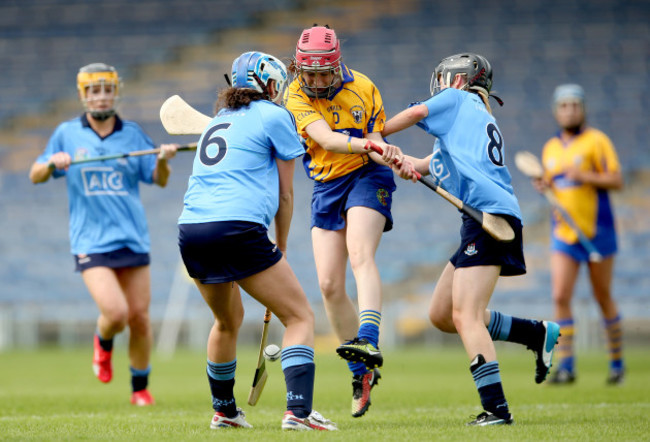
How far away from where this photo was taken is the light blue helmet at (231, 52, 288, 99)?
462 cm

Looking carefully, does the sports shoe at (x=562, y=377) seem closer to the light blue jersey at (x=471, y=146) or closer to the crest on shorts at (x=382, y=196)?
the crest on shorts at (x=382, y=196)

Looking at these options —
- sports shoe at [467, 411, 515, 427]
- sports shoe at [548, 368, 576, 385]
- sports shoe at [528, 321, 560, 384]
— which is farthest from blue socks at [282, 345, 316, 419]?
sports shoe at [548, 368, 576, 385]

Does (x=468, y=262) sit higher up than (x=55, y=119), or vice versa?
(x=55, y=119)

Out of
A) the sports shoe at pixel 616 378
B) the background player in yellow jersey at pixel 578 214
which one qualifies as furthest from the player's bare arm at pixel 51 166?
the sports shoe at pixel 616 378

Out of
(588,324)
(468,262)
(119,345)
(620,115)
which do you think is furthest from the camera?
(620,115)

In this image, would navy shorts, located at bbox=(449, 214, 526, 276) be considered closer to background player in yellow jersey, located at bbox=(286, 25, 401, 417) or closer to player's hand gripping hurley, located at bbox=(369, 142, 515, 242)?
player's hand gripping hurley, located at bbox=(369, 142, 515, 242)

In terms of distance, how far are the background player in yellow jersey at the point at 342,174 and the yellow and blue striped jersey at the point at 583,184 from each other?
3.83m

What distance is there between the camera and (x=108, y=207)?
690 cm

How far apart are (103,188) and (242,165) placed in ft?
9.10

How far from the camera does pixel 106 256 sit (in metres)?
6.85

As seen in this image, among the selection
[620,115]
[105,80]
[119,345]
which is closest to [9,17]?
[119,345]

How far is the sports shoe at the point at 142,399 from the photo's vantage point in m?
6.79

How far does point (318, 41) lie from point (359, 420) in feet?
6.82

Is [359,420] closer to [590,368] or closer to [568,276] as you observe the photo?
[568,276]
